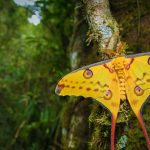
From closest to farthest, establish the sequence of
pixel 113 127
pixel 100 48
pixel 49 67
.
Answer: pixel 113 127 < pixel 100 48 < pixel 49 67

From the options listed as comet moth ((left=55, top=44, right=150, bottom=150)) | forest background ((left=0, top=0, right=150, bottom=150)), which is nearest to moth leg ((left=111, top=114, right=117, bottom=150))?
comet moth ((left=55, top=44, right=150, bottom=150))

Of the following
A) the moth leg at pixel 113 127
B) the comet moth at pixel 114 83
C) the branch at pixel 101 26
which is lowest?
the moth leg at pixel 113 127

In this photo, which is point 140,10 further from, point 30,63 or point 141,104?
point 30,63

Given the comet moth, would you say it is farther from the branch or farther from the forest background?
the forest background

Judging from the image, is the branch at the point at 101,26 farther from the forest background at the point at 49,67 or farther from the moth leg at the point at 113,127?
the forest background at the point at 49,67

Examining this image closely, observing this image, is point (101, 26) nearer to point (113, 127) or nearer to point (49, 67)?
point (113, 127)

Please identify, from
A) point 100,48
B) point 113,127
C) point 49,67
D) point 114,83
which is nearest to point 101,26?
point 100,48

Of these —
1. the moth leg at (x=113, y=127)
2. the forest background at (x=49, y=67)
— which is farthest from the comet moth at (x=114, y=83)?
the forest background at (x=49, y=67)

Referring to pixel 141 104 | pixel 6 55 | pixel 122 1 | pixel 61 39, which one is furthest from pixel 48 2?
pixel 141 104
